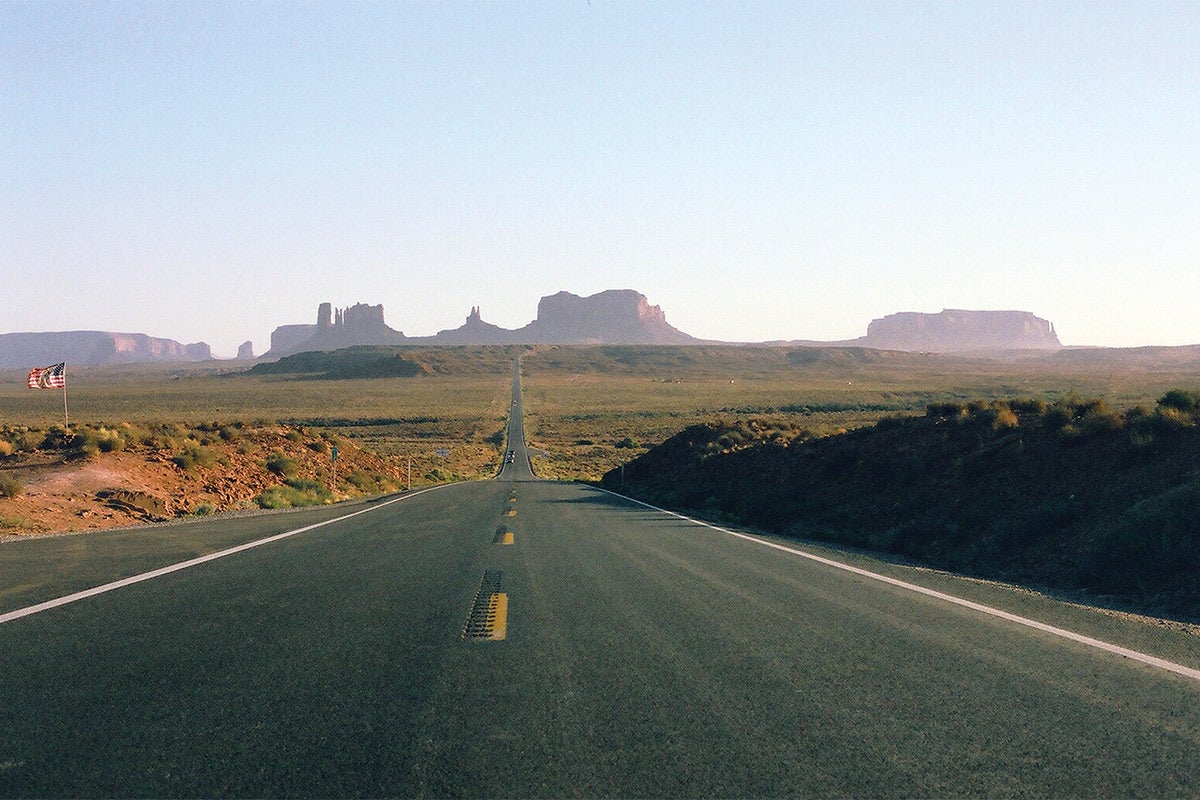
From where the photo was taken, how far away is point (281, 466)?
31.0 meters

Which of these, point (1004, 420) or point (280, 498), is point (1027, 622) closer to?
point (1004, 420)

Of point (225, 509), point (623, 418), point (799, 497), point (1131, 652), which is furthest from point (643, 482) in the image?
point (623, 418)

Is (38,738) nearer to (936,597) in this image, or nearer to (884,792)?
(884,792)

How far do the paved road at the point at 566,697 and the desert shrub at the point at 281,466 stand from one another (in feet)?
75.1

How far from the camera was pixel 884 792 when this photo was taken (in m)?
3.67

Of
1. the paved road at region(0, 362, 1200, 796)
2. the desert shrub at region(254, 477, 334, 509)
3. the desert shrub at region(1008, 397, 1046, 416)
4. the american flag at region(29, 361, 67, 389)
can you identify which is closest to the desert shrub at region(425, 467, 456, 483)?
the desert shrub at region(254, 477, 334, 509)

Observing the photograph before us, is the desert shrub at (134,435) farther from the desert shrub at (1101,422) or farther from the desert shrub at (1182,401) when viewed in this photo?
the desert shrub at (1182,401)

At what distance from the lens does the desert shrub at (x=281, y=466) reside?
101ft

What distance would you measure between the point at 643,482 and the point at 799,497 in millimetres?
19618

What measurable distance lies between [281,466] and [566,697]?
28.4 meters

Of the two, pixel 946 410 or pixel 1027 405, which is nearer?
pixel 1027 405

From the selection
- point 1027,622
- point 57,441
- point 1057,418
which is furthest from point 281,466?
point 1027,622

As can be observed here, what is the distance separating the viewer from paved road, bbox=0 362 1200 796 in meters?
3.81

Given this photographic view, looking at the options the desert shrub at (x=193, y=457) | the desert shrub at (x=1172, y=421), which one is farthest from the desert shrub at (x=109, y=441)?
the desert shrub at (x=1172, y=421)
